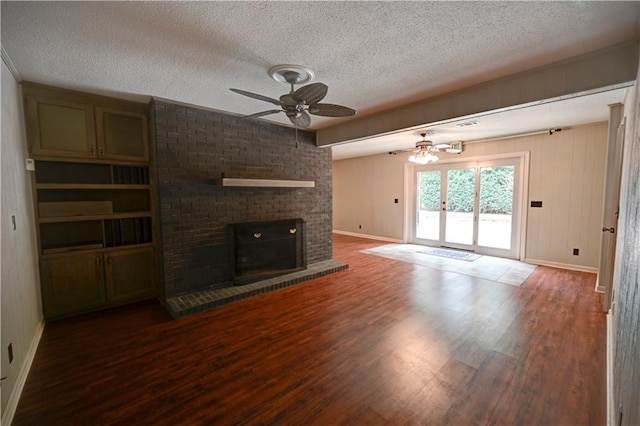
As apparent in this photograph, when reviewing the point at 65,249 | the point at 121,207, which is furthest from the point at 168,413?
the point at 121,207

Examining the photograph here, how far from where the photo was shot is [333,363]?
2.16 meters

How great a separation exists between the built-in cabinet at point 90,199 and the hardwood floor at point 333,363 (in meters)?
0.37

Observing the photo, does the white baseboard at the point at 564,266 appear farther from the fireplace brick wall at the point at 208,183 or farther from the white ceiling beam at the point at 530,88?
the fireplace brick wall at the point at 208,183

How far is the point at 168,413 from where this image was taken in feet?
5.52

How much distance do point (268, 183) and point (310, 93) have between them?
189 cm

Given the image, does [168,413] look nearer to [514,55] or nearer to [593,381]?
[593,381]

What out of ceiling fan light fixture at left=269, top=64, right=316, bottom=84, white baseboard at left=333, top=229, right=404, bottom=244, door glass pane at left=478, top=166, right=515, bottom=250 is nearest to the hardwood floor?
door glass pane at left=478, top=166, right=515, bottom=250

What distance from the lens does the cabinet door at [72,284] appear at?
2.79m

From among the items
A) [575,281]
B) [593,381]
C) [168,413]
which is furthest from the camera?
[575,281]

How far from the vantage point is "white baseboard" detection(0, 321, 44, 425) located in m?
1.63

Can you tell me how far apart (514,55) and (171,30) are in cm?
252

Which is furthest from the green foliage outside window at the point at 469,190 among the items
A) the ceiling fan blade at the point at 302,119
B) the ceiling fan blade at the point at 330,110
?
the ceiling fan blade at the point at 302,119

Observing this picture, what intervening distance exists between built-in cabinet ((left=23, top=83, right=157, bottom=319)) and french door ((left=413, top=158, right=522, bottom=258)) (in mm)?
5610

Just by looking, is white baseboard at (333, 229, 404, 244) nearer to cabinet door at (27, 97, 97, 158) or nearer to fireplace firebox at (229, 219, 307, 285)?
fireplace firebox at (229, 219, 307, 285)
